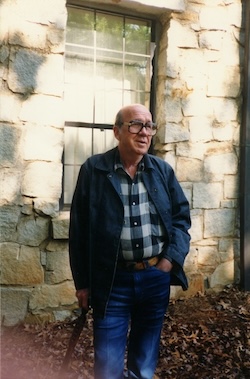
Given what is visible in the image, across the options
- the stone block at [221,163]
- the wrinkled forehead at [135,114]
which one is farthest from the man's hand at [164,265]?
the stone block at [221,163]

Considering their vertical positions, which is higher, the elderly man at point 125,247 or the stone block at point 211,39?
the stone block at point 211,39

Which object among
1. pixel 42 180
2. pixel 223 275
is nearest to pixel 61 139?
pixel 42 180

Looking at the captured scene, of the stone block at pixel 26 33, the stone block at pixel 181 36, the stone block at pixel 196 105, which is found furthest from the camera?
the stone block at pixel 196 105

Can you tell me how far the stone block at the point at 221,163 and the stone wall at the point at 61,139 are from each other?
0.4 inches

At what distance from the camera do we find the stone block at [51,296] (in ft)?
11.8

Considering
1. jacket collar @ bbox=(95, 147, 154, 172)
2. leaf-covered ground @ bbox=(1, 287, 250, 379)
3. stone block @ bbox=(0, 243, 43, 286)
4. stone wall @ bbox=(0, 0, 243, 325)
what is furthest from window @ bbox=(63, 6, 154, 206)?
jacket collar @ bbox=(95, 147, 154, 172)

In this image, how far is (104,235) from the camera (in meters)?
2.04

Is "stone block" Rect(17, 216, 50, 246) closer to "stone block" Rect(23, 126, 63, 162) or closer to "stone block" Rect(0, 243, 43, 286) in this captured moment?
"stone block" Rect(0, 243, 43, 286)

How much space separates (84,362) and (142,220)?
1573mm

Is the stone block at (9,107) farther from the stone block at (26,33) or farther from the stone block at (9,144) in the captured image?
the stone block at (26,33)

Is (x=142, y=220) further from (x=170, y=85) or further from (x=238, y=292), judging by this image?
(x=238, y=292)

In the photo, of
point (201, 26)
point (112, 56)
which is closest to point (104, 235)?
point (112, 56)

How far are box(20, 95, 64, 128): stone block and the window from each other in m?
0.31

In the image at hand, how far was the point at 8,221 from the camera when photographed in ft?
11.4
